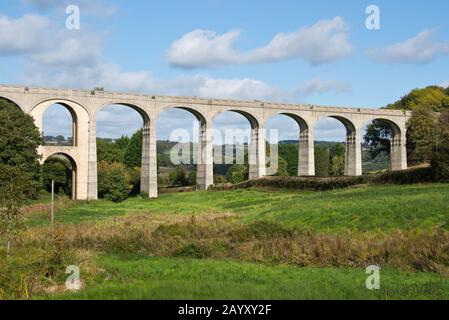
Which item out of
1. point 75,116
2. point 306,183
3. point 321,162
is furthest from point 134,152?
point 306,183

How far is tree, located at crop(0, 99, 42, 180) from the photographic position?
48.0 meters

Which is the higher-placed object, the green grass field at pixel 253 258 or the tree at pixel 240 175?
the tree at pixel 240 175

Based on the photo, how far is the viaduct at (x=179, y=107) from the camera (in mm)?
56906

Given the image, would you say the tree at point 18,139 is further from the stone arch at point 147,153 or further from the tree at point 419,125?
the tree at point 419,125

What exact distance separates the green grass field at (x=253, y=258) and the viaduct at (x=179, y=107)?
84.0 ft

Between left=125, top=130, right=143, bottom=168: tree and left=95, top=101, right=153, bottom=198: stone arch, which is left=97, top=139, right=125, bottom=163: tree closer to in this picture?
left=125, top=130, right=143, bottom=168: tree

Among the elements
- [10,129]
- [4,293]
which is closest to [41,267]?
[4,293]

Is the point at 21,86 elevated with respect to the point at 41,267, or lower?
elevated

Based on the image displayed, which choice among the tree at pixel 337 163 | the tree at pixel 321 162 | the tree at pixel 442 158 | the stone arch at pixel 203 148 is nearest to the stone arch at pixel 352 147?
the stone arch at pixel 203 148

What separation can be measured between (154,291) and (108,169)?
164ft

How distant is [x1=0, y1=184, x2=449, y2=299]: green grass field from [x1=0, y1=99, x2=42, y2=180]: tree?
58.8 feet

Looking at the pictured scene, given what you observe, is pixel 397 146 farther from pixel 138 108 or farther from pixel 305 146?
pixel 138 108
